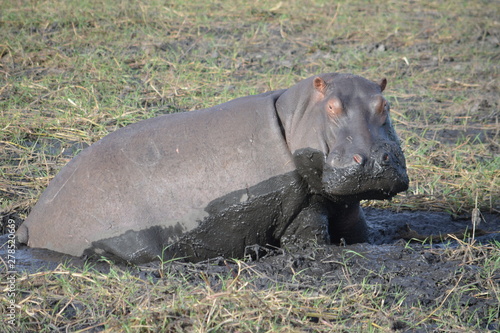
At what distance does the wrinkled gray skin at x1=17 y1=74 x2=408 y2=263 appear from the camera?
4.40m

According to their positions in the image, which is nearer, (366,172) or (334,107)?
(366,172)

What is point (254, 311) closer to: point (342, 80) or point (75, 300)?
point (75, 300)

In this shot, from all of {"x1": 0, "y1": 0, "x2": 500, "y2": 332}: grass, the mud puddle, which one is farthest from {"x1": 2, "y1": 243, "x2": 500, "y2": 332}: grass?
the mud puddle

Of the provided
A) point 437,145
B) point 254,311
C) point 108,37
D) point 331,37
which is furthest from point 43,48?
point 254,311

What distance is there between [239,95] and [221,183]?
3441mm

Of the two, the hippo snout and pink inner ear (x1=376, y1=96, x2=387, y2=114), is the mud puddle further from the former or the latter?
pink inner ear (x1=376, y1=96, x2=387, y2=114)

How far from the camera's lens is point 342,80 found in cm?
447

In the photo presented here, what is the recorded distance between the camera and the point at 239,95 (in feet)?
25.5

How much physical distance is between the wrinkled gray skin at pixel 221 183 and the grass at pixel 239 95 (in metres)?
0.29

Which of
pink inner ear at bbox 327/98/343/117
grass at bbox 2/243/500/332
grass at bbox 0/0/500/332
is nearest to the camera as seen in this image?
grass at bbox 2/243/500/332

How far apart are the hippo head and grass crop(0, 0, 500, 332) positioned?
0.54m

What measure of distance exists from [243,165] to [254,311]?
3.77 ft

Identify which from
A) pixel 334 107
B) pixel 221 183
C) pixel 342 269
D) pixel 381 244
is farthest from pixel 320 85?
pixel 381 244

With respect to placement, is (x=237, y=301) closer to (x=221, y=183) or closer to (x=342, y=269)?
(x=342, y=269)
